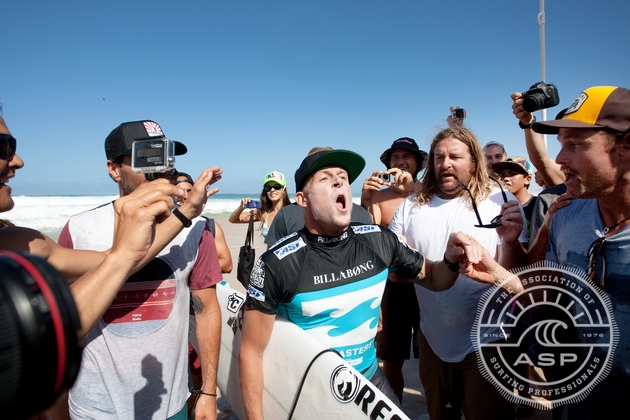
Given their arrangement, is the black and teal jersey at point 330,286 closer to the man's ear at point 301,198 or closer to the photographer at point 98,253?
the man's ear at point 301,198

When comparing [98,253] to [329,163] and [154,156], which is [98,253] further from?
[329,163]

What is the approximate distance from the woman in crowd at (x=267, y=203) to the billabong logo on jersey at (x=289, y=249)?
308 cm

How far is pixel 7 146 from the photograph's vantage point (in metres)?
1.33

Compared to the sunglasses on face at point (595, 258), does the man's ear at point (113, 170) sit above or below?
above

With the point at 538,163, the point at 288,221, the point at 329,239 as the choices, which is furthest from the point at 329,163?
the point at 538,163

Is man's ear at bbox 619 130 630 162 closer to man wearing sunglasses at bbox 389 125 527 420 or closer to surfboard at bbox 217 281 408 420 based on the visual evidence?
man wearing sunglasses at bbox 389 125 527 420

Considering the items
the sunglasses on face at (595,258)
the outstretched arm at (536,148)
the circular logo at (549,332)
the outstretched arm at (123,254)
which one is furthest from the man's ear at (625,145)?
the outstretched arm at (123,254)

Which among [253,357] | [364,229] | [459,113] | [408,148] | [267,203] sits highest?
[459,113]

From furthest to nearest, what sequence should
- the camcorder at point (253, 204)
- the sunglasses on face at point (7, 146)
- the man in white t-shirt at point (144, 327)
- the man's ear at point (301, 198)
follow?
the camcorder at point (253, 204) < the man's ear at point (301, 198) < the man in white t-shirt at point (144, 327) < the sunglasses on face at point (7, 146)

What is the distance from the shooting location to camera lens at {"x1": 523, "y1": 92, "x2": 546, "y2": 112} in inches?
89.8

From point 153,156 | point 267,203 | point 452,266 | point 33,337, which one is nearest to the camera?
point 33,337

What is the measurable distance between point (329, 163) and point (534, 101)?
149 centimetres

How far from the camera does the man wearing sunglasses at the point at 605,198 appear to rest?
5.11 ft

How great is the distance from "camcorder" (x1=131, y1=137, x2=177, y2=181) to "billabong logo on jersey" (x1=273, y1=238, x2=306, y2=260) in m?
0.84
